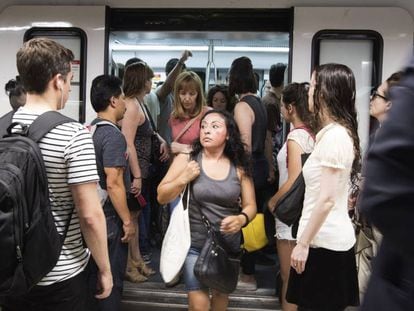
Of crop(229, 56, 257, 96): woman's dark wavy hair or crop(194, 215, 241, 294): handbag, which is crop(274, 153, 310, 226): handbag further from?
crop(229, 56, 257, 96): woman's dark wavy hair

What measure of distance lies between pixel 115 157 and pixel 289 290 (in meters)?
1.23

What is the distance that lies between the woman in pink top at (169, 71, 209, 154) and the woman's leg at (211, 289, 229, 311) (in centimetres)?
128

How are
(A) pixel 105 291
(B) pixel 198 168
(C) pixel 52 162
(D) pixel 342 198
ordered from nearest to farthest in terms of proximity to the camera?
(C) pixel 52 162, (A) pixel 105 291, (D) pixel 342 198, (B) pixel 198 168

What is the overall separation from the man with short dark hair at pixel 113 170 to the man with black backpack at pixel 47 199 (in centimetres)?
88

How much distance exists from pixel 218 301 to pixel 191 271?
30cm

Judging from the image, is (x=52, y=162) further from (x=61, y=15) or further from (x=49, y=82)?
(x=61, y=15)

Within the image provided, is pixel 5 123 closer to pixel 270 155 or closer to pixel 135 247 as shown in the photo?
pixel 135 247

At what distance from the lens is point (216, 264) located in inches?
105

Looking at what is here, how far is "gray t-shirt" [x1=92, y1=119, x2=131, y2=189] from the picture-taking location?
2.84 meters

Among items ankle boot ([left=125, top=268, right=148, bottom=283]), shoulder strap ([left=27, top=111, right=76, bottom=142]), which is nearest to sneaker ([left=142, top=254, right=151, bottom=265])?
ankle boot ([left=125, top=268, right=148, bottom=283])

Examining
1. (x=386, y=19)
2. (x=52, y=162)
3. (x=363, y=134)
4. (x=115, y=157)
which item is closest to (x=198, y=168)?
(x=115, y=157)

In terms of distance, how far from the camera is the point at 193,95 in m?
3.87

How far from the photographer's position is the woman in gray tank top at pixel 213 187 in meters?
2.73

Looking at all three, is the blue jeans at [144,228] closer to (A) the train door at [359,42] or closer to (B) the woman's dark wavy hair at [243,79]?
(B) the woman's dark wavy hair at [243,79]
